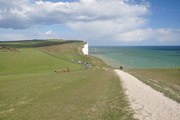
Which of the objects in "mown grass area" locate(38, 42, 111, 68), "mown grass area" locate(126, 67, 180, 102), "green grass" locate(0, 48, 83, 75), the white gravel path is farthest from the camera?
"mown grass area" locate(38, 42, 111, 68)

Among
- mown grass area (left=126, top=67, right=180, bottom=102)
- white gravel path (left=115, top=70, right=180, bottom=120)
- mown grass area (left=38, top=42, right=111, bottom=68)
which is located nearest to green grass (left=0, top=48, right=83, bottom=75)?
mown grass area (left=38, top=42, right=111, bottom=68)

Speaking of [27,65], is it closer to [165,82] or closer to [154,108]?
[165,82]

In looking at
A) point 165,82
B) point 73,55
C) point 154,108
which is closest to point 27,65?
point 73,55

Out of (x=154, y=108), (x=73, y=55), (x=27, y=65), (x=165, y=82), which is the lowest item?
(x=27, y=65)

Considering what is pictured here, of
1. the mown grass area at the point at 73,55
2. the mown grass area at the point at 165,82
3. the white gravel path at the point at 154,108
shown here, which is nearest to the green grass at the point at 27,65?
the mown grass area at the point at 73,55

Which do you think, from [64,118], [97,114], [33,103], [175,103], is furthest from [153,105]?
[33,103]

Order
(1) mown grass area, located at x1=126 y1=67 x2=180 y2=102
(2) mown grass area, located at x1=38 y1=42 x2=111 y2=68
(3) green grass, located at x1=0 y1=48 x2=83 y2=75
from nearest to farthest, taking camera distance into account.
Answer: (1) mown grass area, located at x1=126 y1=67 x2=180 y2=102 < (3) green grass, located at x1=0 y1=48 x2=83 y2=75 < (2) mown grass area, located at x1=38 y1=42 x2=111 y2=68

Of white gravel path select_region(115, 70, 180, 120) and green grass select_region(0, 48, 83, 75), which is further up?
white gravel path select_region(115, 70, 180, 120)

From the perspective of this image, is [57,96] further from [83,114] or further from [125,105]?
[125,105]

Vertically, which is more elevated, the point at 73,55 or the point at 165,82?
the point at 73,55

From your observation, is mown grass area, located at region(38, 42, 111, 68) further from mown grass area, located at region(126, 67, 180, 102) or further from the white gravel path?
the white gravel path

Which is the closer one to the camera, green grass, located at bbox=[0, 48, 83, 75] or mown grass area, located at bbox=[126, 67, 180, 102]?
mown grass area, located at bbox=[126, 67, 180, 102]

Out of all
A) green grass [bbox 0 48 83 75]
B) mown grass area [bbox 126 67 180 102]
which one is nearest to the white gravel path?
mown grass area [bbox 126 67 180 102]

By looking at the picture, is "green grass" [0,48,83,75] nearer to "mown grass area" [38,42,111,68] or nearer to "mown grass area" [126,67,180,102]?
"mown grass area" [38,42,111,68]
